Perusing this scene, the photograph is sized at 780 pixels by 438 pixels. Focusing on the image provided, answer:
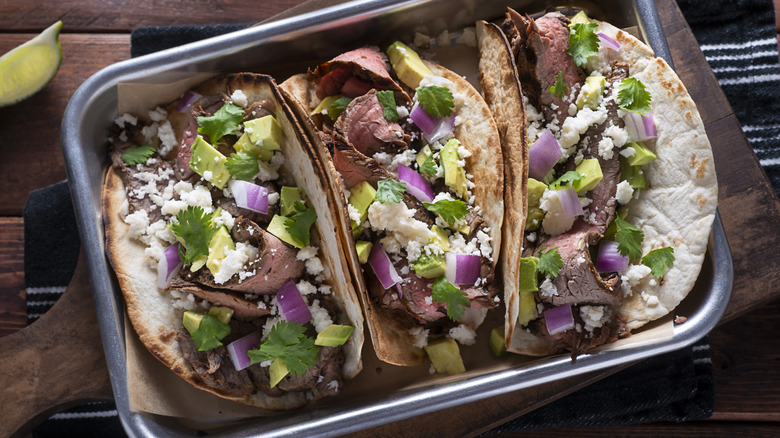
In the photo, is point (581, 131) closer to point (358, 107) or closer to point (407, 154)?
point (407, 154)

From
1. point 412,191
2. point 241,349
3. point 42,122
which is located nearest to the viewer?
point 412,191

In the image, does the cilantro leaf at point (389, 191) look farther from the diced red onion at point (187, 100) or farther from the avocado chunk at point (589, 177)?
the diced red onion at point (187, 100)

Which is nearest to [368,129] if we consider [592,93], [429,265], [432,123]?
[432,123]

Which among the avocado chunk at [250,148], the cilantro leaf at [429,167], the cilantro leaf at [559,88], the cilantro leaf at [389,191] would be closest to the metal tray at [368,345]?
the avocado chunk at [250,148]

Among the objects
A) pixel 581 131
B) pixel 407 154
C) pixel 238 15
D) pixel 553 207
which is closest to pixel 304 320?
pixel 407 154

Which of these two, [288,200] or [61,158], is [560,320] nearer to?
[288,200]

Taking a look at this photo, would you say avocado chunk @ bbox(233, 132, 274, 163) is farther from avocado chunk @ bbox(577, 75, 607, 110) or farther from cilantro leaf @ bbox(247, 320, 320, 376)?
avocado chunk @ bbox(577, 75, 607, 110)
